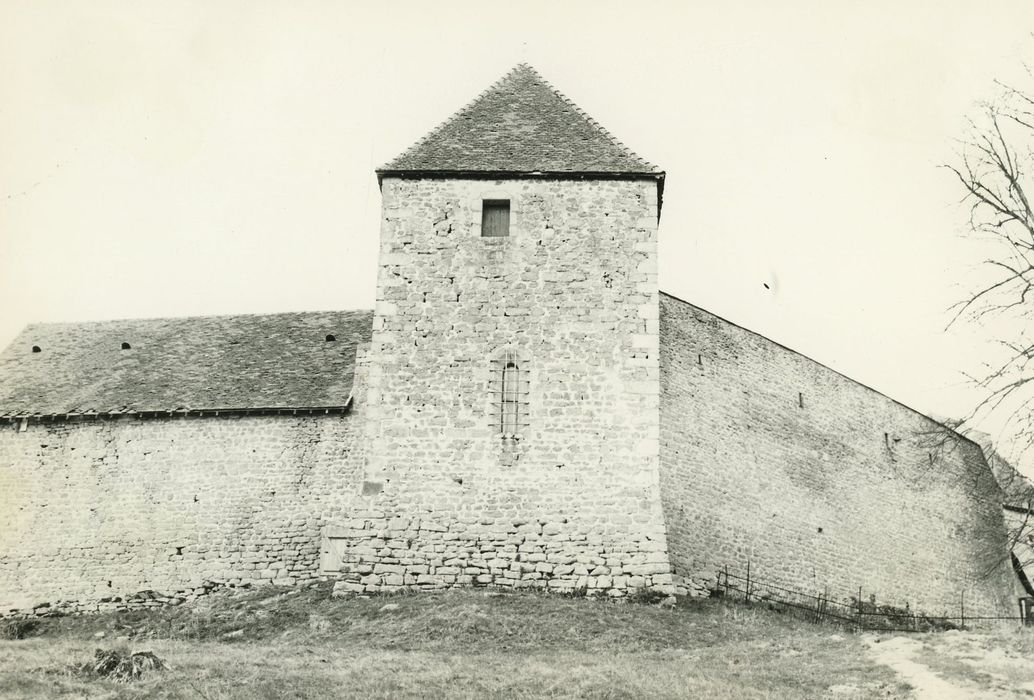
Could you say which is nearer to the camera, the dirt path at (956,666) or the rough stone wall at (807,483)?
the dirt path at (956,666)

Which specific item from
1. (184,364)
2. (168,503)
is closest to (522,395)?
(168,503)

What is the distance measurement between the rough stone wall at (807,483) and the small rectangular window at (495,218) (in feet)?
14.0

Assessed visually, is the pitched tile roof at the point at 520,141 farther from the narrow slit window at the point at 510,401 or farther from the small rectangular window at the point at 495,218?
the narrow slit window at the point at 510,401

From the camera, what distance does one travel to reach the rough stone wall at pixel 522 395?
16.1 m

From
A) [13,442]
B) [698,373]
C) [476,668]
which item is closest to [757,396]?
[698,373]

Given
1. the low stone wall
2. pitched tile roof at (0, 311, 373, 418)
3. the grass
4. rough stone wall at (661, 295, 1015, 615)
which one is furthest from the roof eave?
the grass

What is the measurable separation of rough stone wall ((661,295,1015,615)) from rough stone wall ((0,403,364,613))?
247 inches

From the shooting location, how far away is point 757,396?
21953mm

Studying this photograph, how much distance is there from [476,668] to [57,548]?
35.0 ft

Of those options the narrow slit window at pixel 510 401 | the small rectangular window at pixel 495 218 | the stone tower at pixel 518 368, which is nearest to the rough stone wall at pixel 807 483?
the stone tower at pixel 518 368

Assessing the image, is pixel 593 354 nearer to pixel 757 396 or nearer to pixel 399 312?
pixel 399 312

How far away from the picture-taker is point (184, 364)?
21.9 meters

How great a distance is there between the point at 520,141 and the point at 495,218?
172cm

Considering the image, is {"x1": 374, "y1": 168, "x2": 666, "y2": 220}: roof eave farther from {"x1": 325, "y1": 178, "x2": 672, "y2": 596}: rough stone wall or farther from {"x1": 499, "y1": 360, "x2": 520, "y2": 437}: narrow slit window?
{"x1": 499, "y1": 360, "x2": 520, "y2": 437}: narrow slit window
